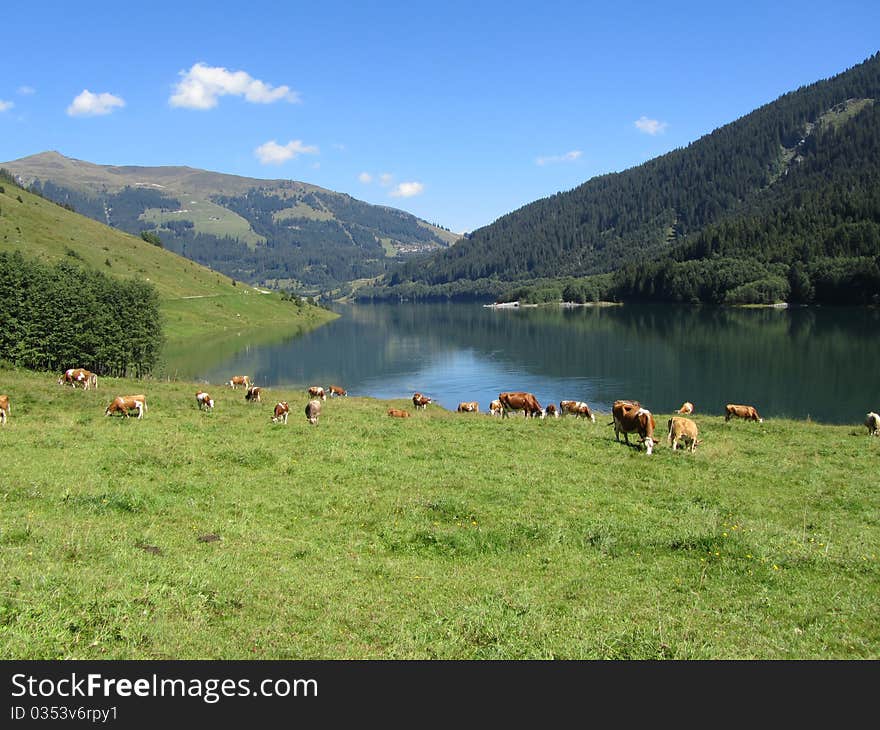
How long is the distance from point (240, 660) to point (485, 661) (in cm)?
313

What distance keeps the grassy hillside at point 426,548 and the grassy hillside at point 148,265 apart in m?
110

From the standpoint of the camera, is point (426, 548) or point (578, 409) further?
point (578, 409)

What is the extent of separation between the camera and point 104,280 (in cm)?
6562

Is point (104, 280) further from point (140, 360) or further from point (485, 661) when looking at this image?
point (485, 661)

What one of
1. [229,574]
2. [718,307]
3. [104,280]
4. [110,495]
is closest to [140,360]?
[104,280]

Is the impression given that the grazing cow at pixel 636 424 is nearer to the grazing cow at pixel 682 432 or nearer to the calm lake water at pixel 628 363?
the grazing cow at pixel 682 432

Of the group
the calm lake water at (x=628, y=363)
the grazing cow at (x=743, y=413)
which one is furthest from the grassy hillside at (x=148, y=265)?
the grazing cow at (x=743, y=413)

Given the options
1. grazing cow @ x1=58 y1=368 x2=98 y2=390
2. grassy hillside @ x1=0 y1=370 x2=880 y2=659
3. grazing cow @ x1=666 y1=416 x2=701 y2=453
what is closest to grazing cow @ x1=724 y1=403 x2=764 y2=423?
grassy hillside @ x1=0 y1=370 x2=880 y2=659

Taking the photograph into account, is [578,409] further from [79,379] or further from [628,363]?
[628,363]

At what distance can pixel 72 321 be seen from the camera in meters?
53.8

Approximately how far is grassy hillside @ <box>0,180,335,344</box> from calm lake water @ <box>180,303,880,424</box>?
24466 millimetres

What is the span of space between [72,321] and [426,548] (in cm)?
5160

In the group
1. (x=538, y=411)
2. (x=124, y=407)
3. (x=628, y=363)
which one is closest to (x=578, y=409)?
(x=538, y=411)

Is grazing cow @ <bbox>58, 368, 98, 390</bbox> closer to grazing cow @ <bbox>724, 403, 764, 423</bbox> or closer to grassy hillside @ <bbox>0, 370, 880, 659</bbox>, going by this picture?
grassy hillside @ <bbox>0, 370, 880, 659</bbox>
